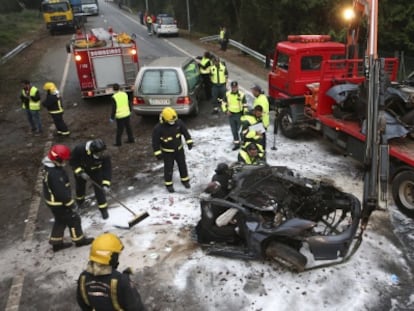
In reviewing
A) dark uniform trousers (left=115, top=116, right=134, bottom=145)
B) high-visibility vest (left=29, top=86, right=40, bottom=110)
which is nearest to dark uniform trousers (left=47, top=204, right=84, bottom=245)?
dark uniform trousers (left=115, top=116, right=134, bottom=145)

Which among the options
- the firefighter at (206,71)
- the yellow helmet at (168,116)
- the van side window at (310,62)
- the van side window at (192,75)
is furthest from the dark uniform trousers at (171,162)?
A: the firefighter at (206,71)

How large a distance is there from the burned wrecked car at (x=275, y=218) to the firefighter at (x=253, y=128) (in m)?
0.95

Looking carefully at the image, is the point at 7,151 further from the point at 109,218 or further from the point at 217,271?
the point at 217,271

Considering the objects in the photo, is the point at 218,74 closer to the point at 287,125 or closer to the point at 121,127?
the point at 287,125

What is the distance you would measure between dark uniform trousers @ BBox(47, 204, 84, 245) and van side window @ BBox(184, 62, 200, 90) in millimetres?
6066

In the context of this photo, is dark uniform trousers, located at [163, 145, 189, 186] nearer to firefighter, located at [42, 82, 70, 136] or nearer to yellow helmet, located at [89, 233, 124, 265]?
yellow helmet, located at [89, 233, 124, 265]

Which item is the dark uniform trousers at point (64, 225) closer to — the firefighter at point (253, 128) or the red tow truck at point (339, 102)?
the firefighter at point (253, 128)

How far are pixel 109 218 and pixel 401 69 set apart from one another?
12.9m

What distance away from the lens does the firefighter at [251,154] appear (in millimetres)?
7115

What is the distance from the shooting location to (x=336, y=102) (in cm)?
864

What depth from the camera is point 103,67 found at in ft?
44.1

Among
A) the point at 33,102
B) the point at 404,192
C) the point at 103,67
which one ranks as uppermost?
the point at 103,67

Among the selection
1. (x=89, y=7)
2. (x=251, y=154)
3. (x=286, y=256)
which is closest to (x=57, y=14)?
(x=89, y=7)

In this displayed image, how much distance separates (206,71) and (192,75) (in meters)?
1.25
